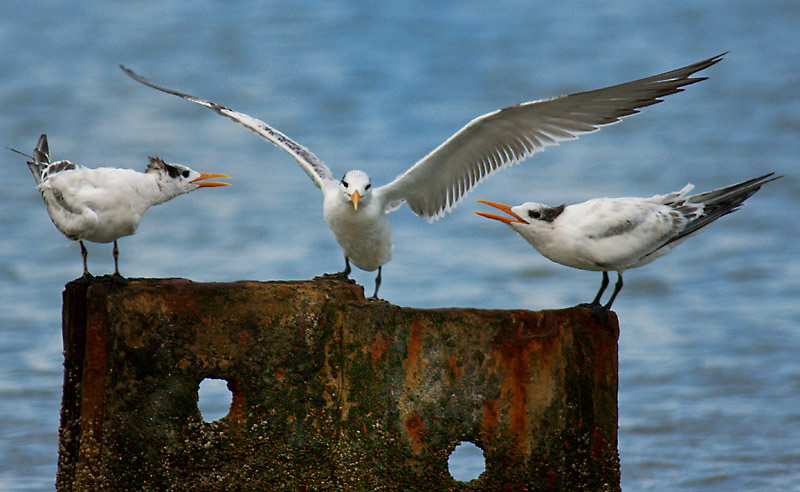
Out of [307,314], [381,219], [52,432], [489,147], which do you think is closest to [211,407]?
[52,432]

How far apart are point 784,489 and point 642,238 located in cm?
295

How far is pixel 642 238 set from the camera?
5.34 meters

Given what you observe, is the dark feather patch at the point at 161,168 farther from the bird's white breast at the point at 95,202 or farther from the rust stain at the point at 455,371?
the rust stain at the point at 455,371

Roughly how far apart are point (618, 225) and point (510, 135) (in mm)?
2024

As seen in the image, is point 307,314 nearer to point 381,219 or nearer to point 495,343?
point 495,343

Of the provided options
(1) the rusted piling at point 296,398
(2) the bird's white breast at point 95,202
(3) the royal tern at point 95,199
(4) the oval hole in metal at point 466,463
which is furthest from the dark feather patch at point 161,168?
(4) the oval hole in metal at point 466,463

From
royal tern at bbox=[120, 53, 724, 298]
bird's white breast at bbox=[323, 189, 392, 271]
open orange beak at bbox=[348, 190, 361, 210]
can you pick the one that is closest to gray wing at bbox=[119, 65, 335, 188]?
royal tern at bbox=[120, 53, 724, 298]

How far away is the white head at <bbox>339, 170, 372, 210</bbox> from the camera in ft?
22.6

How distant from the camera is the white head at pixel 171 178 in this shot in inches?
236

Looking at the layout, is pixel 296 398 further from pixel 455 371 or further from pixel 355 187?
pixel 355 187

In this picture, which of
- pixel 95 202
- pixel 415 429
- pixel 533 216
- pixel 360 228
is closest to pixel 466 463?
pixel 360 228

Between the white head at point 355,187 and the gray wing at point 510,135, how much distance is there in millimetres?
459

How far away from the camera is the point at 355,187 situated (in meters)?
6.95

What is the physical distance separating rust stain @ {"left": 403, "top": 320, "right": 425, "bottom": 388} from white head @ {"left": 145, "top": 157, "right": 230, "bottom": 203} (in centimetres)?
184
